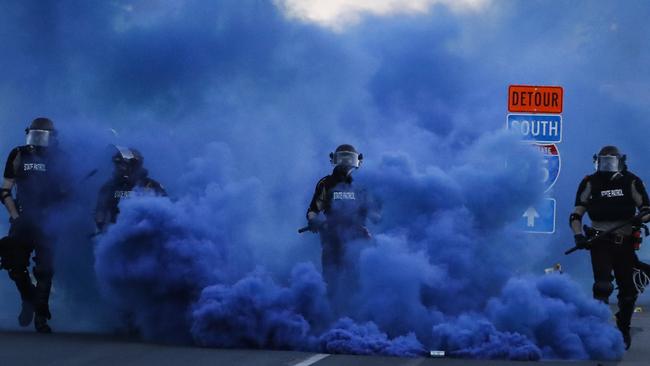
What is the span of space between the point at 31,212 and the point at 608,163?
6587 millimetres

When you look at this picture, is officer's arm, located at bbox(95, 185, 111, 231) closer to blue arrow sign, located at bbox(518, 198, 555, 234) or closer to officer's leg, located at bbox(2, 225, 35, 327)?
officer's leg, located at bbox(2, 225, 35, 327)

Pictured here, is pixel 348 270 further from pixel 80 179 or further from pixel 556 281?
pixel 80 179

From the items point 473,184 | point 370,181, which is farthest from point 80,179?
point 473,184

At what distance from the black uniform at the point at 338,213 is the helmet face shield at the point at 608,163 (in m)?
2.67

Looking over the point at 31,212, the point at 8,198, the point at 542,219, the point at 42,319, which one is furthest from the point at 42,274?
the point at 542,219

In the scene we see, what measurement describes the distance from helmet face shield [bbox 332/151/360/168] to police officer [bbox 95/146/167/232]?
2.08 metres

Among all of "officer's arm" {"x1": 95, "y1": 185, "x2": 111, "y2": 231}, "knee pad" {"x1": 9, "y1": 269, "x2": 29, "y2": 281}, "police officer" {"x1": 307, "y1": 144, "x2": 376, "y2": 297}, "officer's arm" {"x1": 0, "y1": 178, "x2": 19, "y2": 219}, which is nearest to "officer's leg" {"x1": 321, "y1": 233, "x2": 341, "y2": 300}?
"police officer" {"x1": 307, "y1": 144, "x2": 376, "y2": 297}

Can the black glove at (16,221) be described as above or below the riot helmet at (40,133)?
below

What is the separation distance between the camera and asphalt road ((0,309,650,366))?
1145 cm

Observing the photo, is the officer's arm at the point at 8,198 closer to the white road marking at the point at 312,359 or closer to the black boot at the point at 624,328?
the white road marking at the point at 312,359

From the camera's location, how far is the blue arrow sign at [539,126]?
19.9m

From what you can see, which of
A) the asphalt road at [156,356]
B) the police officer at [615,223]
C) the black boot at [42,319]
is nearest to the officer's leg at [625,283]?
the police officer at [615,223]

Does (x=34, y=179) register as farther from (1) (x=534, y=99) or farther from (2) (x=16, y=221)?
(1) (x=534, y=99)

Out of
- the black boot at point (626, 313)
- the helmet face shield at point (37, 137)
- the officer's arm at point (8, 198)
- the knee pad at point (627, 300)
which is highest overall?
the helmet face shield at point (37, 137)
